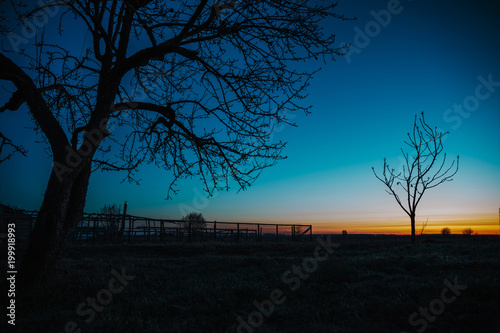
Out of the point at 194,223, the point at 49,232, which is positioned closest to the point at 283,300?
the point at 49,232

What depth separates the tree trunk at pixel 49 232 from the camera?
18.6 feet

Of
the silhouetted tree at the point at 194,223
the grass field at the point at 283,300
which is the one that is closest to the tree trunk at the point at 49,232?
the grass field at the point at 283,300

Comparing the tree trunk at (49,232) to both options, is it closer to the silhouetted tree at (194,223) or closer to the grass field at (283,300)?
the grass field at (283,300)

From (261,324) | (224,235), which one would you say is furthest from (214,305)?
(224,235)

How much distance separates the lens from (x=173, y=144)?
770 cm

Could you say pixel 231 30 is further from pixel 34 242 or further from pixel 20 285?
pixel 20 285

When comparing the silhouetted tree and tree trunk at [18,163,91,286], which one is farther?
the silhouetted tree

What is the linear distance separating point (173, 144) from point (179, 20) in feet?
9.45

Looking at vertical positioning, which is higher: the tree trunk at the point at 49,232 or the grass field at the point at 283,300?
the tree trunk at the point at 49,232

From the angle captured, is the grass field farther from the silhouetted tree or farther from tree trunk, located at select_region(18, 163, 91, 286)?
the silhouetted tree

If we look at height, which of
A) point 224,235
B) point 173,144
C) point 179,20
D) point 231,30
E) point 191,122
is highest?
point 179,20

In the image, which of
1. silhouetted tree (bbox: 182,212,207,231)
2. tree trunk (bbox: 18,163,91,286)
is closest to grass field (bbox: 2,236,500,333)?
tree trunk (bbox: 18,163,91,286)

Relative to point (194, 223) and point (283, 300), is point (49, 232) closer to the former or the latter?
point (283, 300)

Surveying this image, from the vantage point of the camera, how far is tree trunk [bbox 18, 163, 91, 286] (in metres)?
5.65
